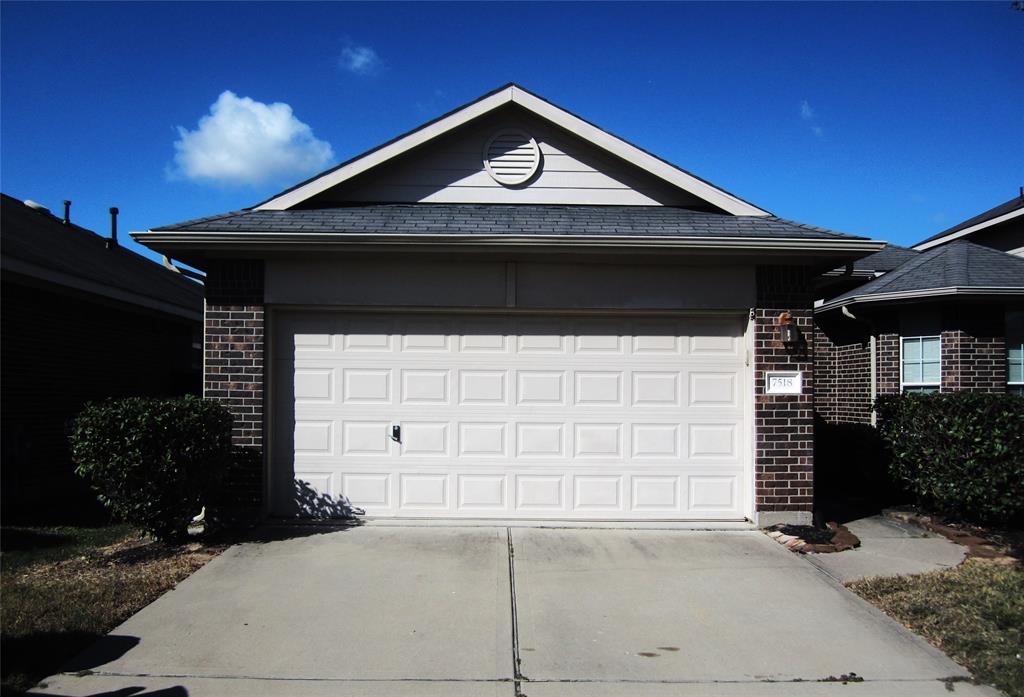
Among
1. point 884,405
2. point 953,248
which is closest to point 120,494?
point 884,405

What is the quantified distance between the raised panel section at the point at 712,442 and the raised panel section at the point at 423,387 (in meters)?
2.74

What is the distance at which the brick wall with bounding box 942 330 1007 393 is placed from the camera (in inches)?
336

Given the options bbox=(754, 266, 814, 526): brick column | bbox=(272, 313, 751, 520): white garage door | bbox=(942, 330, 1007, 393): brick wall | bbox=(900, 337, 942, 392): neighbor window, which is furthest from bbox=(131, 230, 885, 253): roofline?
bbox=(900, 337, 942, 392): neighbor window

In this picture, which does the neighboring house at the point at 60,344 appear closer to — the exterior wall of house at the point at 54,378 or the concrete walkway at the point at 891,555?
the exterior wall of house at the point at 54,378

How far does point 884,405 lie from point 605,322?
3421mm

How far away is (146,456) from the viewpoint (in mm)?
5953

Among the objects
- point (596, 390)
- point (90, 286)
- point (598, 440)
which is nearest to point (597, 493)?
point (598, 440)

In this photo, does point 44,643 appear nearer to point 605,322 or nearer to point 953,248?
point 605,322

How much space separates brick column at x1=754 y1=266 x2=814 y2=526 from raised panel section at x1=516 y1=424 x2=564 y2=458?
6.85 feet

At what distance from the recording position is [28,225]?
399 inches

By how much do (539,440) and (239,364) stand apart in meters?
3.28

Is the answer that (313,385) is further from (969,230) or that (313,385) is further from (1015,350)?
(969,230)

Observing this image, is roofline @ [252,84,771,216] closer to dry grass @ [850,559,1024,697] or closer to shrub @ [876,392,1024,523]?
shrub @ [876,392,1024,523]

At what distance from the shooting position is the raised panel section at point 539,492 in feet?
23.7
